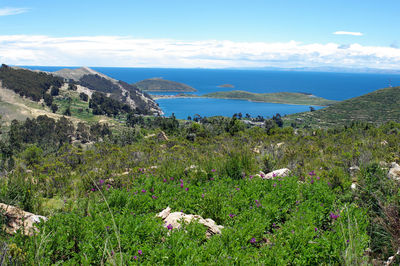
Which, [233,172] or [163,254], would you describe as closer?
[163,254]

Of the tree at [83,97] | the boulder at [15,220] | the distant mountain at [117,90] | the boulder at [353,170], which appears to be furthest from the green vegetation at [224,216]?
the distant mountain at [117,90]

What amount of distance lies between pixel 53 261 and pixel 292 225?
12.0 ft

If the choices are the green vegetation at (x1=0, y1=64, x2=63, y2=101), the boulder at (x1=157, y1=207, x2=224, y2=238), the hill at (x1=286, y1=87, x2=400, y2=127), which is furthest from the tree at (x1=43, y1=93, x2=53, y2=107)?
the boulder at (x1=157, y1=207, x2=224, y2=238)

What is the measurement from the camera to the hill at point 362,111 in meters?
81.3

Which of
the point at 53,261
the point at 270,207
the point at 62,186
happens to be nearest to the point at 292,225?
the point at 270,207

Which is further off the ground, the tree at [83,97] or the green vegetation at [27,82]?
the green vegetation at [27,82]

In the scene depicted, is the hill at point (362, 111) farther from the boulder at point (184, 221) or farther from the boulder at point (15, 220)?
the boulder at point (15, 220)

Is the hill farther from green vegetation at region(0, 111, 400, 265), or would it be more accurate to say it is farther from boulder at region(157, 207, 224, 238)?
boulder at region(157, 207, 224, 238)

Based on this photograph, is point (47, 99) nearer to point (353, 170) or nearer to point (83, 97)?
point (83, 97)

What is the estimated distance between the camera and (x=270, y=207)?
5.00m

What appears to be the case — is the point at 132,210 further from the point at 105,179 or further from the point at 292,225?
the point at 105,179

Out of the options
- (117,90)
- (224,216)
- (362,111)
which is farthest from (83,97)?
(224,216)

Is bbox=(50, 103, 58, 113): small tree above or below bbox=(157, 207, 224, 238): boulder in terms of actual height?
below

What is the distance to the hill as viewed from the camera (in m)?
81.3
